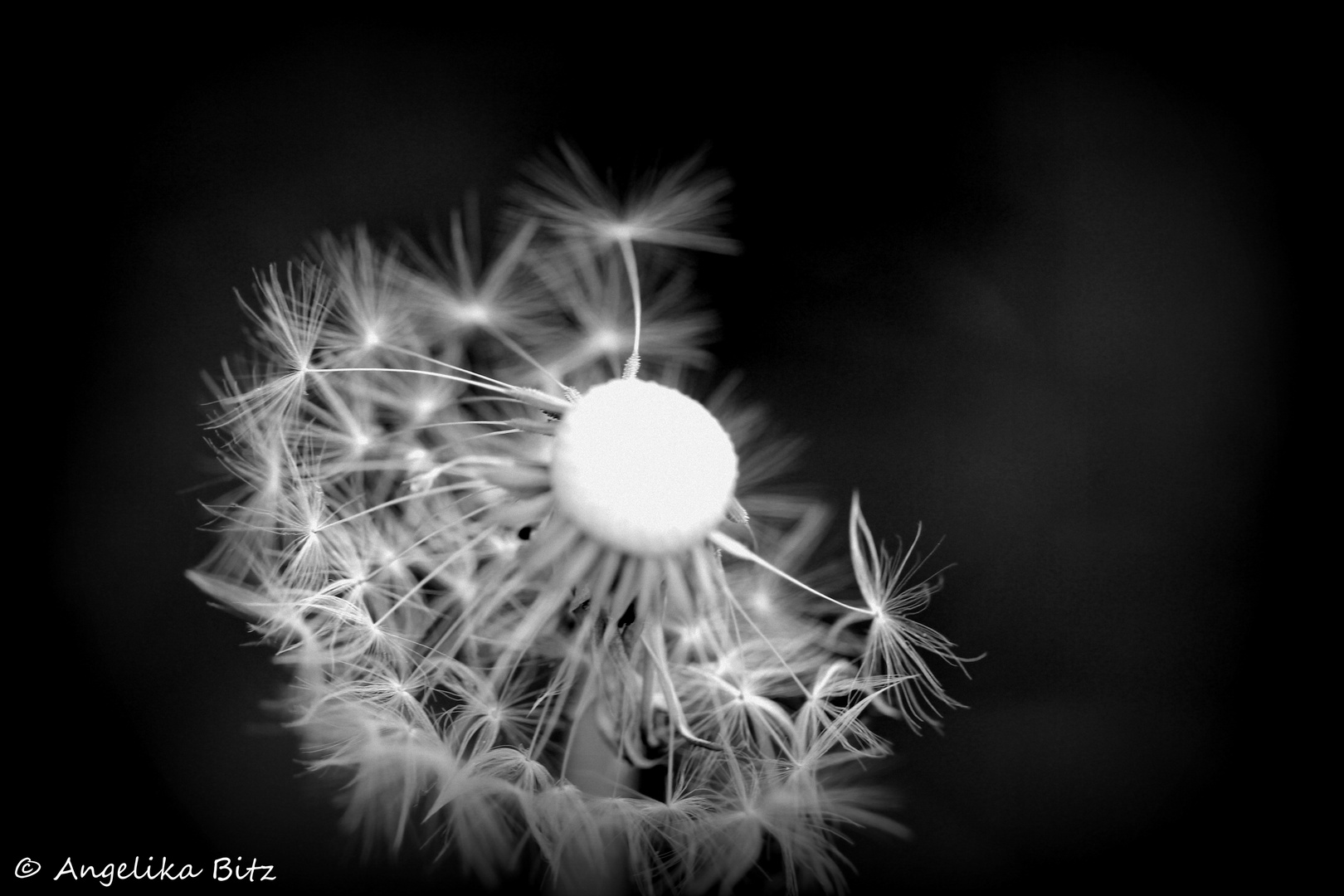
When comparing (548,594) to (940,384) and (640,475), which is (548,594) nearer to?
(640,475)

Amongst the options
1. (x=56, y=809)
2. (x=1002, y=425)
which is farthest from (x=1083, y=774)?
(x=56, y=809)

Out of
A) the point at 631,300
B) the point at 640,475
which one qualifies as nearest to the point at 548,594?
the point at 640,475

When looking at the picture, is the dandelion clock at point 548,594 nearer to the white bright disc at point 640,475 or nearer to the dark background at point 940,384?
the white bright disc at point 640,475

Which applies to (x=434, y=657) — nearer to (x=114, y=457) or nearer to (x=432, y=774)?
(x=432, y=774)

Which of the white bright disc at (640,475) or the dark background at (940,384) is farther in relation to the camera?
the dark background at (940,384)

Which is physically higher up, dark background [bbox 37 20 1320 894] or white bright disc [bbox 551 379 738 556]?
dark background [bbox 37 20 1320 894]

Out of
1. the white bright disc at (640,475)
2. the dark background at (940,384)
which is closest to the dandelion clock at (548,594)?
the white bright disc at (640,475)

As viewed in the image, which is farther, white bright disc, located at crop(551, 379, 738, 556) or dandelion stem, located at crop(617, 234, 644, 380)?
dandelion stem, located at crop(617, 234, 644, 380)

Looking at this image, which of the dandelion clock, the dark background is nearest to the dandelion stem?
the dandelion clock

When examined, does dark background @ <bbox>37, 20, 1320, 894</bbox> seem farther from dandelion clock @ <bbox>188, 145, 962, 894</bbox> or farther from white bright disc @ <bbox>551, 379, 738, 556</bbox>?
white bright disc @ <bbox>551, 379, 738, 556</bbox>
